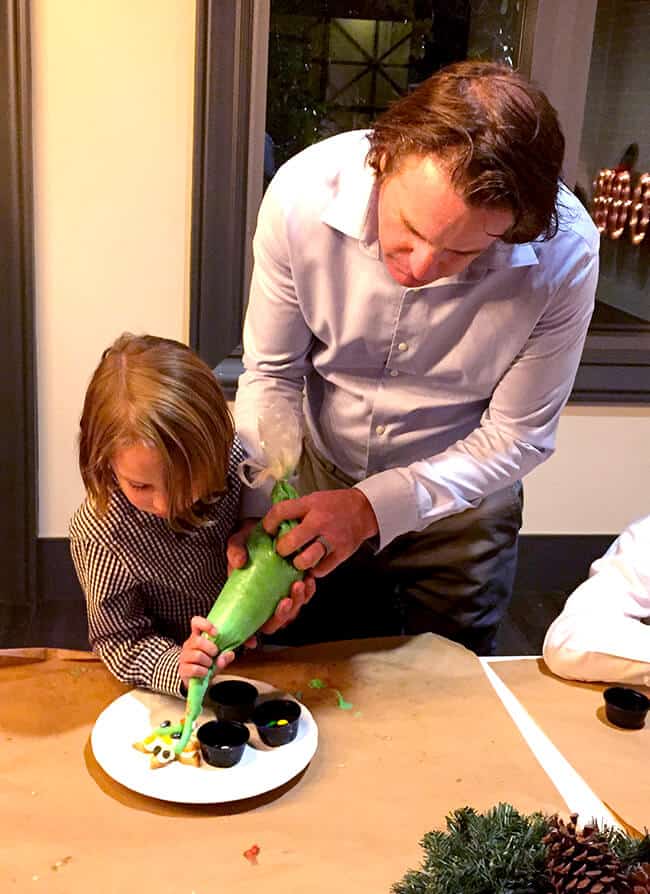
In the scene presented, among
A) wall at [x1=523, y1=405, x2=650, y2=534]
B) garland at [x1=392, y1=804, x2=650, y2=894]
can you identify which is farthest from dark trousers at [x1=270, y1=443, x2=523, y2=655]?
wall at [x1=523, y1=405, x2=650, y2=534]

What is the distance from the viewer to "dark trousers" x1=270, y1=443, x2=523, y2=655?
156cm

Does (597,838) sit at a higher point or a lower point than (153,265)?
lower

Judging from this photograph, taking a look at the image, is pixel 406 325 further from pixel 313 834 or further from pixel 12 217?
pixel 12 217

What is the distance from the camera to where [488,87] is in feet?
3.67

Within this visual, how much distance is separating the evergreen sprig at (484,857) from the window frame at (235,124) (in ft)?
6.21

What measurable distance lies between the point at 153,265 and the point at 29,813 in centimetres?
184

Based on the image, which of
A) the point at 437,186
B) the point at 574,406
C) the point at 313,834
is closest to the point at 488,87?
the point at 437,186

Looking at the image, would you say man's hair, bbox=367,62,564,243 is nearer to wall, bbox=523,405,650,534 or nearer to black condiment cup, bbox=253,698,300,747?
black condiment cup, bbox=253,698,300,747

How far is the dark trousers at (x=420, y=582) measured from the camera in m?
1.56

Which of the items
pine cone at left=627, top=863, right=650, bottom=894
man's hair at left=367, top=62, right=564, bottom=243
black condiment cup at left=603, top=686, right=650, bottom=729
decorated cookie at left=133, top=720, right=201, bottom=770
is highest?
man's hair at left=367, top=62, right=564, bottom=243

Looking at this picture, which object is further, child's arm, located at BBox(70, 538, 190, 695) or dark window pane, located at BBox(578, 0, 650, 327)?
dark window pane, located at BBox(578, 0, 650, 327)

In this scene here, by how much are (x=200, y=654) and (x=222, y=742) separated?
10 centimetres

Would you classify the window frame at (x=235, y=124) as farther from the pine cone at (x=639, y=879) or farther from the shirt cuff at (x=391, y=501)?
the pine cone at (x=639, y=879)

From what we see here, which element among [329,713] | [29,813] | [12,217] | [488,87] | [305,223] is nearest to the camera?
[29,813]
